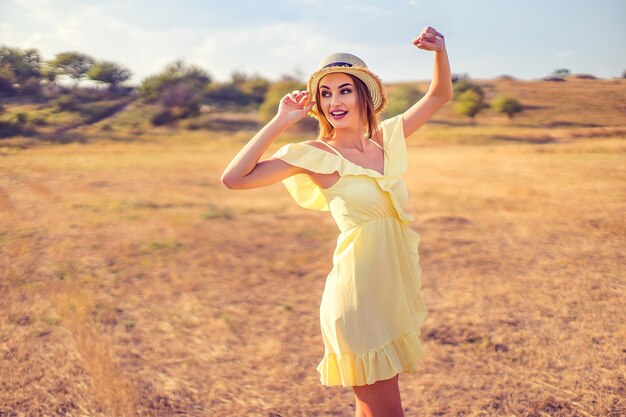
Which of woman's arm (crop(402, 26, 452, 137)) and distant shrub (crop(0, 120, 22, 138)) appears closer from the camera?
woman's arm (crop(402, 26, 452, 137))

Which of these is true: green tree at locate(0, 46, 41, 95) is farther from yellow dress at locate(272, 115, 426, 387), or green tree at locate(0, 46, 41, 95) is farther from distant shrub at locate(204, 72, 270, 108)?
distant shrub at locate(204, 72, 270, 108)

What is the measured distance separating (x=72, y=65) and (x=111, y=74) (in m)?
2.32

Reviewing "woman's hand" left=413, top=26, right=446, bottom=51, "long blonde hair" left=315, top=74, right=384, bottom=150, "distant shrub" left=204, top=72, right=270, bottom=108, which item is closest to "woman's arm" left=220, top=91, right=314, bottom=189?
"long blonde hair" left=315, top=74, right=384, bottom=150

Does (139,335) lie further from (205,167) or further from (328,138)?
(205,167)

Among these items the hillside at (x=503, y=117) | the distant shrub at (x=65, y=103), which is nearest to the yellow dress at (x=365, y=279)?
the hillside at (x=503, y=117)

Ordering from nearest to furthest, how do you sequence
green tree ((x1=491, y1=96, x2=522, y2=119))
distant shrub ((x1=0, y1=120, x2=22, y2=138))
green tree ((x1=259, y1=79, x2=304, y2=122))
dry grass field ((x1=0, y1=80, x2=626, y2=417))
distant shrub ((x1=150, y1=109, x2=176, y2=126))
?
1. dry grass field ((x1=0, y1=80, x2=626, y2=417))
2. distant shrub ((x1=0, y1=120, x2=22, y2=138))
3. green tree ((x1=491, y1=96, x2=522, y2=119))
4. distant shrub ((x1=150, y1=109, x2=176, y2=126))
5. green tree ((x1=259, y1=79, x2=304, y2=122))

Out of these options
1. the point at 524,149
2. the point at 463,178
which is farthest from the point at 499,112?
the point at 463,178

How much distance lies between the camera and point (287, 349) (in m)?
4.38

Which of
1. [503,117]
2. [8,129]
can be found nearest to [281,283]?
[8,129]

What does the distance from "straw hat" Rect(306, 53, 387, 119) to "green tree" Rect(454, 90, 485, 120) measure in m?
7.72

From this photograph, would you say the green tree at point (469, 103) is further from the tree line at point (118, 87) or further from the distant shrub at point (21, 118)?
the distant shrub at point (21, 118)

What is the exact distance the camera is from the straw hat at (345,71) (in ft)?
7.23

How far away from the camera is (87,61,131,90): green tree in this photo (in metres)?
9.31

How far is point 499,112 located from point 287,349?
666cm
